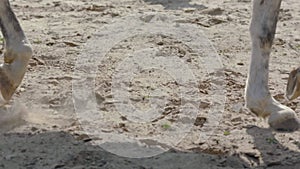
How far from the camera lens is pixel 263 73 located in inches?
206

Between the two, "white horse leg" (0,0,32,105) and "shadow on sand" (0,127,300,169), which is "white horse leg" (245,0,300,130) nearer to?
"shadow on sand" (0,127,300,169)

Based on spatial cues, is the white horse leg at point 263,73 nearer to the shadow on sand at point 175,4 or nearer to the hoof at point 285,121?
the hoof at point 285,121

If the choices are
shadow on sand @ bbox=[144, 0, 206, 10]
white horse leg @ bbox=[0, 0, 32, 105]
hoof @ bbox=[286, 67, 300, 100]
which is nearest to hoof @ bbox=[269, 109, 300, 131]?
hoof @ bbox=[286, 67, 300, 100]

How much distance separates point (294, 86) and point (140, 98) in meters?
1.04

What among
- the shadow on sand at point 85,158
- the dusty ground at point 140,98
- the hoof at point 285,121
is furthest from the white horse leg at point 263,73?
the shadow on sand at point 85,158

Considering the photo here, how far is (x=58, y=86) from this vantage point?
578cm

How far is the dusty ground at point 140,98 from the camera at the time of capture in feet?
14.7

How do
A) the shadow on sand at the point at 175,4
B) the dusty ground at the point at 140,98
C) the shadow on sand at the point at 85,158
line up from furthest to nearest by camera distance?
the shadow on sand at the point at 175,4 → the dusty ground at the point at 140,98 → the shadow on sand at the point at 85,158

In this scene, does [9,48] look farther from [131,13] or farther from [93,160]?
[131,13]

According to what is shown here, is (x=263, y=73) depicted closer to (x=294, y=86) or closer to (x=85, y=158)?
(x=294, y=86)

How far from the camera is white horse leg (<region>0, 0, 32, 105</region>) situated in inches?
202

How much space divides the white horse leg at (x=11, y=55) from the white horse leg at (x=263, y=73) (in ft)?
4.63

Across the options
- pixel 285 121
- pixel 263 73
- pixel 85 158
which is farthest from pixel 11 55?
pixel 285 121

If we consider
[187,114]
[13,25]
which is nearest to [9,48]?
[13,25]
